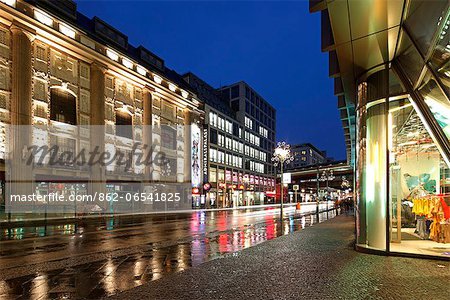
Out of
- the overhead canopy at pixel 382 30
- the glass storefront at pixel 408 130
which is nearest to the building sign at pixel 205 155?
the glass storefront at pixel 408 130

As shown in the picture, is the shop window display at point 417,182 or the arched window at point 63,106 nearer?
the shop window display at point 417,182

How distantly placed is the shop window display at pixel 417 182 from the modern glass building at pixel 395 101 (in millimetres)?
38

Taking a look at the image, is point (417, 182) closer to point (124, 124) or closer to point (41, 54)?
point (41, 54)

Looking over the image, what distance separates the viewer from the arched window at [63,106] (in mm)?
36562

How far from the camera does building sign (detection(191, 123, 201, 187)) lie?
59.9 metres

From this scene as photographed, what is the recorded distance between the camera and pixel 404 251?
1087 cm

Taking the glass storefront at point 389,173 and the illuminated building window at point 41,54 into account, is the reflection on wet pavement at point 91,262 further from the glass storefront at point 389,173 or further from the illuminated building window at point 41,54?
the illuminated building window at point 41,54

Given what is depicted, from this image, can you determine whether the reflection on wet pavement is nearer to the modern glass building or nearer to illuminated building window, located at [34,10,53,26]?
the modern glass building

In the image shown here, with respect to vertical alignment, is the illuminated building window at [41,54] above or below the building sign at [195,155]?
above

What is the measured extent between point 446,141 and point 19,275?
39.1 feet

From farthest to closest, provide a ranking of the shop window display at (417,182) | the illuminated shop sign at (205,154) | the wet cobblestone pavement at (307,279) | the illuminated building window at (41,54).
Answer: the illuminated shop sign at (205,154)
the illuminated building window at (41,54)
the shop window display at (417,182)
the wet cobblestone pavement at (307,279)

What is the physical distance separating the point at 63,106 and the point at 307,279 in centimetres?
3592

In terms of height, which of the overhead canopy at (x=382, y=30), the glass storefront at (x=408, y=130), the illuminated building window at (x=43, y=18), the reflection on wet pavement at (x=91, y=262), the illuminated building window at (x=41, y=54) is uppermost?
the illuminated building window at (x=43, y=18)

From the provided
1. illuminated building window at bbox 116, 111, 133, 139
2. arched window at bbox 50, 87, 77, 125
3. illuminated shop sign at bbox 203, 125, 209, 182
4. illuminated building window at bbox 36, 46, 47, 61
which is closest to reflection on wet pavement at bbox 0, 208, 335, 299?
arched window at bbox 50, 87, 77, 125
